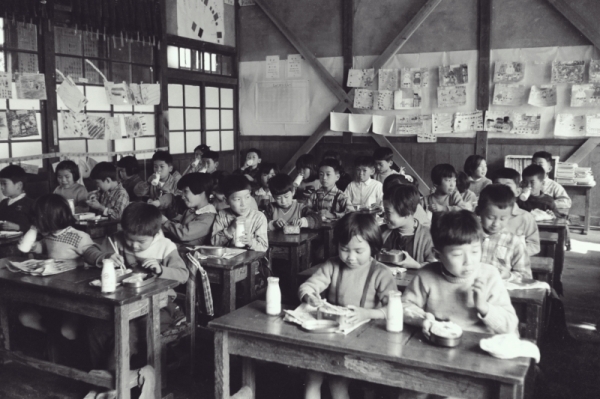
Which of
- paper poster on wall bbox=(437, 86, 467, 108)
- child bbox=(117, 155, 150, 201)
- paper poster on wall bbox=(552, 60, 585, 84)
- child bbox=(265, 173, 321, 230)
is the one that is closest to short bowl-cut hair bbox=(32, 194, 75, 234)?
child bbox=(265, 173, 321, 230)

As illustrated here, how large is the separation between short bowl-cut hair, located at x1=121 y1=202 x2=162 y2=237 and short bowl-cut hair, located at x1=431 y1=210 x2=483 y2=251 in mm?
1793

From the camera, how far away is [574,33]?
8.76m

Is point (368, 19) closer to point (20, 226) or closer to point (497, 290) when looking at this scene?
point (20, 226)

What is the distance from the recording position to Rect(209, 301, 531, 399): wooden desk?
2213 mm

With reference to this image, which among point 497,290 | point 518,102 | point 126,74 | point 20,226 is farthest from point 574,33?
point 20,226

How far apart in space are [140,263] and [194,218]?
1.15 metres

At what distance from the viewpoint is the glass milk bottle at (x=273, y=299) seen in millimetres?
2812

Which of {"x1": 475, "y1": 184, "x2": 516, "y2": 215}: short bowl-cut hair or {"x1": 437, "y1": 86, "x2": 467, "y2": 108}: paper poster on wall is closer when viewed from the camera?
{"x1": 475, "y1": 184, "x2": 516, "y2": 215}: short bowl-cut hair

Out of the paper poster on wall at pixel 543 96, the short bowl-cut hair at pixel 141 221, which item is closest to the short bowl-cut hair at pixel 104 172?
the short bowl-cut hair at pixel 141 221

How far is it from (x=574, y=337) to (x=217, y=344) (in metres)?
3.30

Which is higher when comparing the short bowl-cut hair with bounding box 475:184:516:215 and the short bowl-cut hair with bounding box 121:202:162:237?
the short bowl-cut hair with bounding box 475:184:516:215

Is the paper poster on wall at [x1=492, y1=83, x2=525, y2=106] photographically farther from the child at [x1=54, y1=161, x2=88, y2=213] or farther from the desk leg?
the desk leg

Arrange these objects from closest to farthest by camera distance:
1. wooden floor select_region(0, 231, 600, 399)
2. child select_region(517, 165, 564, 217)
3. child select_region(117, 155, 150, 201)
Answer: wooden floor select_region(0, 231, 600, 399), child select_region(517, 165, 564, 217), child select_region(117, 155, 150, 201)

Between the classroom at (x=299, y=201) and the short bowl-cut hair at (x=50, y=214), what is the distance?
0.06ft
